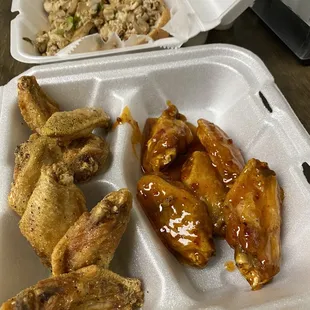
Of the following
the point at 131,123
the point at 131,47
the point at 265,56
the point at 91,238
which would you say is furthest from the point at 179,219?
the point at 265,56

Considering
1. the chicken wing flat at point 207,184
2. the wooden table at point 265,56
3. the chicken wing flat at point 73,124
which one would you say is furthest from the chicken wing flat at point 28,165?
the wooden table at point 265,56

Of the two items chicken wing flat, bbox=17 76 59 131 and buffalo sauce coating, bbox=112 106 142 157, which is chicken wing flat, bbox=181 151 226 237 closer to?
buffalo sauce coating, bbox=112 106 142 157

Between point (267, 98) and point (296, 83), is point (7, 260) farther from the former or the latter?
point (296, 83)

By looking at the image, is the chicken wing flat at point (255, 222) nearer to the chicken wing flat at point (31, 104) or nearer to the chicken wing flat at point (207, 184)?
the chicken wing flat at point (207, 184)

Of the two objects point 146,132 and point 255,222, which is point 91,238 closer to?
point 255,222

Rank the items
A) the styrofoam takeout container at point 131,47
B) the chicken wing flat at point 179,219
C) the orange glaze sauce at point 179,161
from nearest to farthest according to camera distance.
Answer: the chicken wing flat at point 179,219
the orange glaze sauce at point 179,161
the styrofoam takeout container at point 131,47

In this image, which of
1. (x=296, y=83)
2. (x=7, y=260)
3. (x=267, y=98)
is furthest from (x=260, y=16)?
(x=7, y=260)
